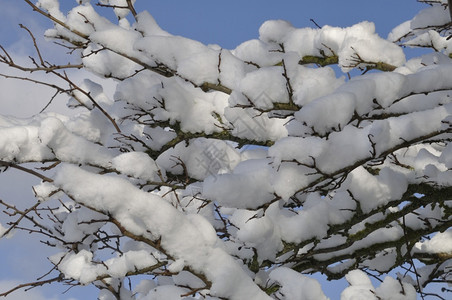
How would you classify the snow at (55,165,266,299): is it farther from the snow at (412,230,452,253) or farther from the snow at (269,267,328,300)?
the snow at (412,230,452,253)

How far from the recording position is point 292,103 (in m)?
2.94

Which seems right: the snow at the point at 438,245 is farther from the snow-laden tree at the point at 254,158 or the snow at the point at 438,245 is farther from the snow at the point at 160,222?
the snow at the point at 160,222

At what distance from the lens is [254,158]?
12.9 feet

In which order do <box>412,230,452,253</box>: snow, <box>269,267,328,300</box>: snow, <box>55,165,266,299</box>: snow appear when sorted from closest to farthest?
<box>55,165,266,299</box>: snow
<box>269,267,328,300</box>: snow
<box>412,230,452,253</box>: snow

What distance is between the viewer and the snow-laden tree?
8.39 ft

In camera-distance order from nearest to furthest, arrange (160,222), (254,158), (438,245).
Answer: (160,222), (254,158), (438,245)

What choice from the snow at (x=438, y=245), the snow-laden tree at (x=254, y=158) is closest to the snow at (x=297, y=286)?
the snow-laden tree at (x=254, y=158)

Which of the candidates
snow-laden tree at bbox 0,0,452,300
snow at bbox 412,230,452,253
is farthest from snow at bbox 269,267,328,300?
snow at bbox 412,230,452,253

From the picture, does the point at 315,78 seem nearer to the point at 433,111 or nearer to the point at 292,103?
the point at 292,103

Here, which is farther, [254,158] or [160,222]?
[254,158]

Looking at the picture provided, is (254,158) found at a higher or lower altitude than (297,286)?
higher

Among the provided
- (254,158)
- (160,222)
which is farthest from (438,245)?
(160,222)

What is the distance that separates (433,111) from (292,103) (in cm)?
81

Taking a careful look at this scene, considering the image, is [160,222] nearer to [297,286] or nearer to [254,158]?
[297,286]
